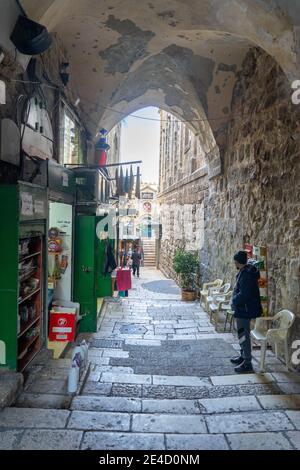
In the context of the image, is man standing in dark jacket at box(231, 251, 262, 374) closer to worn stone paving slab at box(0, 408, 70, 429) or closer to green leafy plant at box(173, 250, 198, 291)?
worn stone paving slab at box(0, 408, 70, 429)

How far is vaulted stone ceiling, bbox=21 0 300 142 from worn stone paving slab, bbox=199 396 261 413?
353 cm

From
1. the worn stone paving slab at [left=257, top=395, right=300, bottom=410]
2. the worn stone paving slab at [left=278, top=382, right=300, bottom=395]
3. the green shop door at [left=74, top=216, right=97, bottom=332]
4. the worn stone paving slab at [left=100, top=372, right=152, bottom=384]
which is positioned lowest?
the worn stone paving slab at [left=100, top=372, right=152, bottom=384]

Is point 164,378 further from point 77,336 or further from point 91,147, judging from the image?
point 91,147

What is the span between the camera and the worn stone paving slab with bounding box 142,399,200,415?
3215mm

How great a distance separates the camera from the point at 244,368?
436cm

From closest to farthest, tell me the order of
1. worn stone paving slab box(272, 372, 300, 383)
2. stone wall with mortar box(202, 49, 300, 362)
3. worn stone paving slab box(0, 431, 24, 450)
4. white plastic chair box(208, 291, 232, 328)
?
worn stone paving slab box(0, 431, 24, 450) < worn stone paving slab box(272, 372, 300, 383) < stone wall with mortar box(202, 49, 300, 362) < white plastic chair box(208, 291, 232, 328)

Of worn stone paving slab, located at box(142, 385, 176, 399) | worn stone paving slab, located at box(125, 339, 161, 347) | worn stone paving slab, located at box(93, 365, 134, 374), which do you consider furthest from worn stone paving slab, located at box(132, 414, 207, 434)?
worn stone paving slab, located at box(125, 339, 161, 347)

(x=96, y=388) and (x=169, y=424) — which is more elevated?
(x=169, y=424)

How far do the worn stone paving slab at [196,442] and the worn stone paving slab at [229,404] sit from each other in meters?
0.55

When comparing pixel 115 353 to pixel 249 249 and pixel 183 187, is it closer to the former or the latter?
pixel 249 249

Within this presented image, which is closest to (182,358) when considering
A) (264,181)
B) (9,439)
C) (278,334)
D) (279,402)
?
(278,334)

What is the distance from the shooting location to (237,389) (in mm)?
3789

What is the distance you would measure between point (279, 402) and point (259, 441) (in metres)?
0.88
